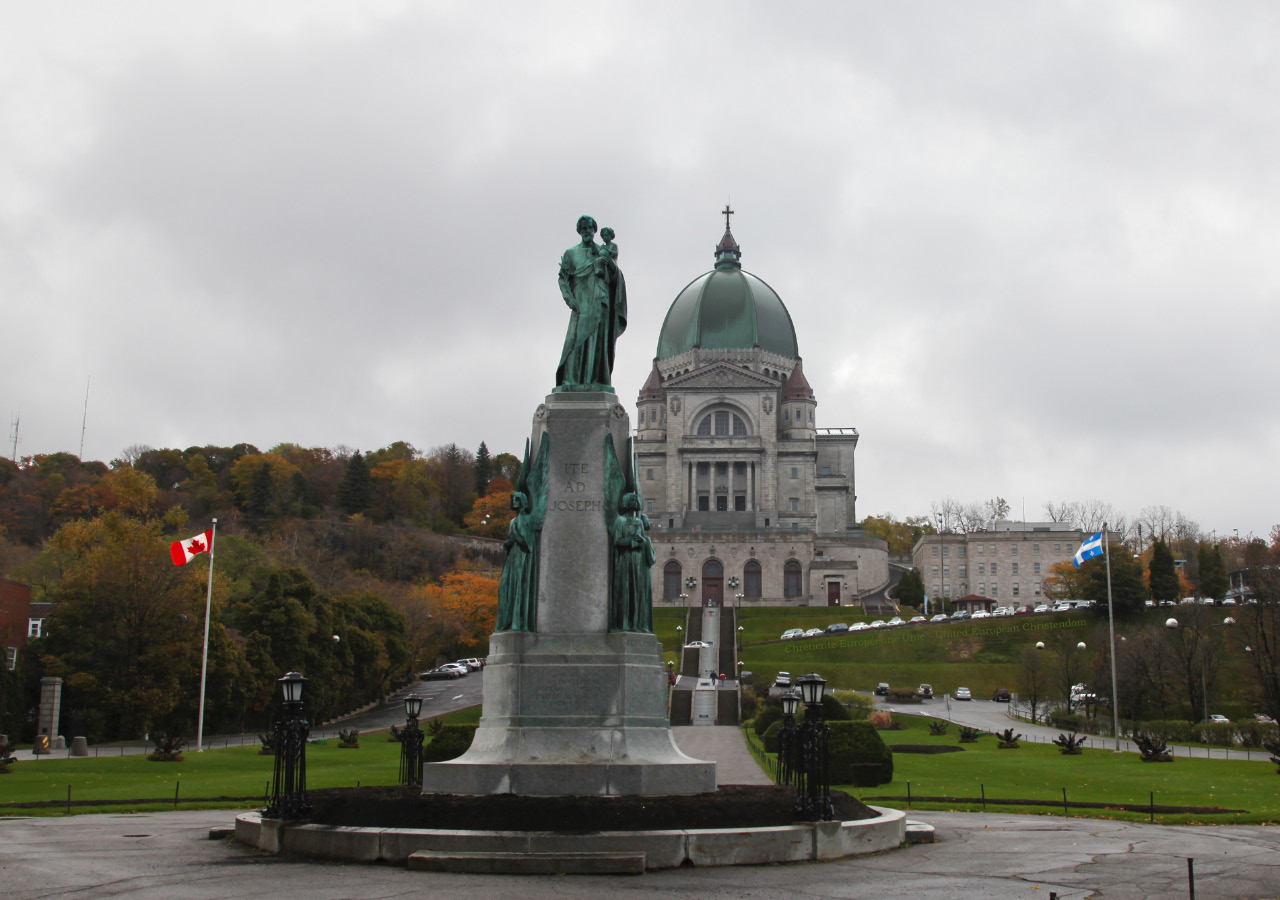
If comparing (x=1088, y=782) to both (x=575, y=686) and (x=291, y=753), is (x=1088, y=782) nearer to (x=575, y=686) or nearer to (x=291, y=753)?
(x=575, y=686)

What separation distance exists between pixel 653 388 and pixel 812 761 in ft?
344

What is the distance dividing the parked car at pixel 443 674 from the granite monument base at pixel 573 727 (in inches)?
2376

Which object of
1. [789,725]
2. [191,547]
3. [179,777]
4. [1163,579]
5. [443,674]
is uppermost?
[1163,579]

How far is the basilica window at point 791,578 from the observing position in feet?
333

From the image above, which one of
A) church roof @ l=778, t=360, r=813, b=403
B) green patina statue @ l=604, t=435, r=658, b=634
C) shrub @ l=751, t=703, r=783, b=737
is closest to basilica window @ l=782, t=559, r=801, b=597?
church roof @ l=778, t=360, r=813, b=403

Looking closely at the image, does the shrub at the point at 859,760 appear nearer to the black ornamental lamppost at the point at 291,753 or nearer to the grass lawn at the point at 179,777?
the grass lawn at the point at 179,777

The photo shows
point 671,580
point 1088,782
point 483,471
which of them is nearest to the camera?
point 1088,782

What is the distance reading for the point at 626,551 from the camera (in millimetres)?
16547

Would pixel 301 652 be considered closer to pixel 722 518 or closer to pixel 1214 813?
pixel 1214 813

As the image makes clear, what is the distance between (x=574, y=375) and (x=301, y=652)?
42.7 meters

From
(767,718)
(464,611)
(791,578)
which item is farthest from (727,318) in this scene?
(767,718)

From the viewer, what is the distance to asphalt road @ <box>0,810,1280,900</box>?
1159cm

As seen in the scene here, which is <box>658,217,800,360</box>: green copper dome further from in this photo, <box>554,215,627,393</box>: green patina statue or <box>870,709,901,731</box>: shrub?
<box>554,215,627,393</box>: green patina statue

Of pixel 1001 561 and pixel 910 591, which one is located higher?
pixel 1001 561
